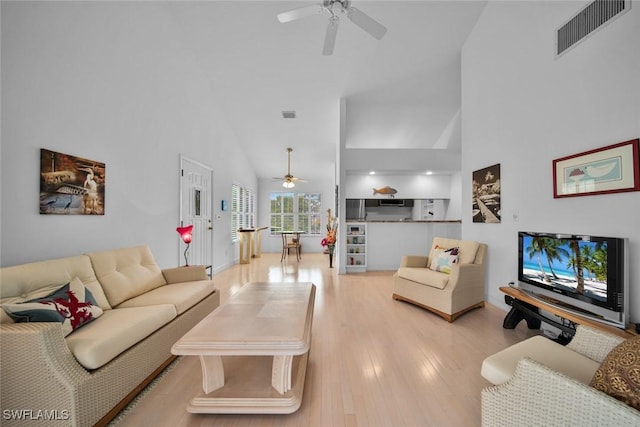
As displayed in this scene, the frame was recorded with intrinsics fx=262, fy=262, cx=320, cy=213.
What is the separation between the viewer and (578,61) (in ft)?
7.65

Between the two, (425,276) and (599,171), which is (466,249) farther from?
(599,171)

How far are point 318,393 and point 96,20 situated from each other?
12.5 feet

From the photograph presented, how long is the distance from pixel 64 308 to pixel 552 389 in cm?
256

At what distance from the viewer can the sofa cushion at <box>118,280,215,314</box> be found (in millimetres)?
2251

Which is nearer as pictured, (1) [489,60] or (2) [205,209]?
(1) [489,60]

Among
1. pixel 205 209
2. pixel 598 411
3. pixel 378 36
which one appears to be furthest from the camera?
pixel 205 209

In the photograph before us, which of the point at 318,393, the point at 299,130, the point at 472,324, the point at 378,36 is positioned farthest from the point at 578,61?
the point at 299,130

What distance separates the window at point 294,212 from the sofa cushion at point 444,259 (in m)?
5.94

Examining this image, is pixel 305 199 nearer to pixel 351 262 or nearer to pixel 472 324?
pixel 351 262

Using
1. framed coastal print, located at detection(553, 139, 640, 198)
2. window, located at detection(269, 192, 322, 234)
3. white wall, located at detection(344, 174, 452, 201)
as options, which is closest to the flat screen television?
framed coastal print, located at detection(553, 139, 640, 198)

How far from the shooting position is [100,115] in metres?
2.60

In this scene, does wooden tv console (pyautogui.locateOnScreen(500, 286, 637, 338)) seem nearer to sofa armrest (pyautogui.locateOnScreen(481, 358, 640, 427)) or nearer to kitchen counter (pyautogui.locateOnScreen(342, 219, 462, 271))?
sofa armrest (pyautogui.locateOnScreen(481, 358, 640, 427))

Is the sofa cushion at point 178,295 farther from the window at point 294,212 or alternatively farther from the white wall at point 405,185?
the window at point 294,212

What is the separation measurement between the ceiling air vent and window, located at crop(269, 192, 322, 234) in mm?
7328
